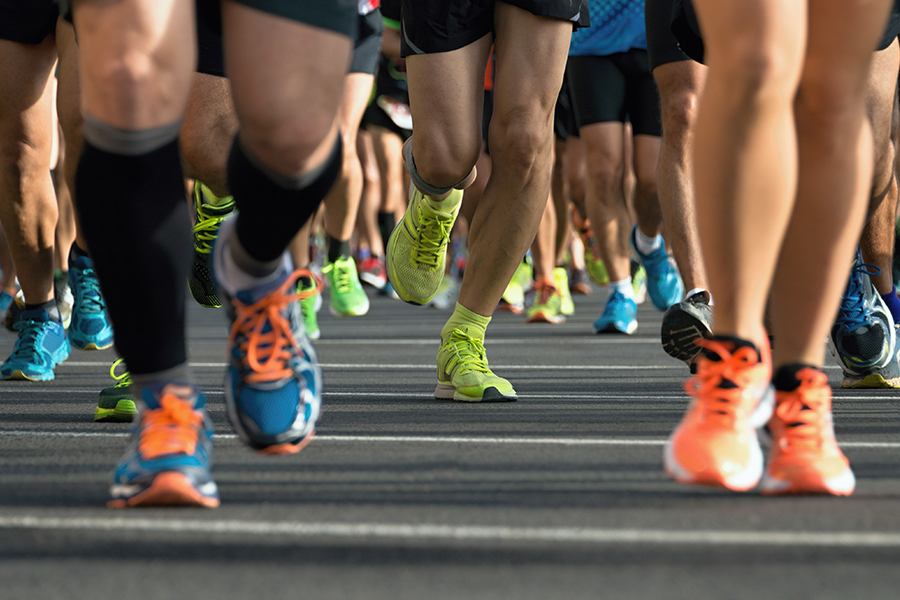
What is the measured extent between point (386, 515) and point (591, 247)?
27.1 ft

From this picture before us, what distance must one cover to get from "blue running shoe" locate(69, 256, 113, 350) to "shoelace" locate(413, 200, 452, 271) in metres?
1.16

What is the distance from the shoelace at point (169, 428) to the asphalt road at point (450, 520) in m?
0.10

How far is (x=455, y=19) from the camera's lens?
313 centimetres

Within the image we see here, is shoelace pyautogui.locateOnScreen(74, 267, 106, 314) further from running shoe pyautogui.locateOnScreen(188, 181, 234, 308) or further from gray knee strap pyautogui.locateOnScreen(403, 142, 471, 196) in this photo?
gray knee strap pyautogui.locateOnScreen(403, 142, 471, 196)

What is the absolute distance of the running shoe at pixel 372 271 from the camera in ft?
33.7

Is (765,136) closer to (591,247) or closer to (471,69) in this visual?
(471,69)

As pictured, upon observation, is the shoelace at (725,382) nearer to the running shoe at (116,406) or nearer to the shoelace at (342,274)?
the running shoe at (116,406)

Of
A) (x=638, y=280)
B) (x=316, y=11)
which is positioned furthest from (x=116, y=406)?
(x=638, y=280)

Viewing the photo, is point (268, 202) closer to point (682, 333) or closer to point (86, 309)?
point (682, 333)

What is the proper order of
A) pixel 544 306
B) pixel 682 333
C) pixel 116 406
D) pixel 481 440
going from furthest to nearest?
pixel 544 306 → pixel 682 333 → pixel 116 406 → pixel 481 440

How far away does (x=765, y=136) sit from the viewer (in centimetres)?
185

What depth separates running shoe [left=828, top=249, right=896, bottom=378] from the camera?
3.25 meters

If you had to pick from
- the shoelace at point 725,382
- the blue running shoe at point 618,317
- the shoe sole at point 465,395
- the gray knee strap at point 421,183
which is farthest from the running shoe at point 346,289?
the shoelace at point 725,382

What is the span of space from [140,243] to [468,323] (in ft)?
5.51
